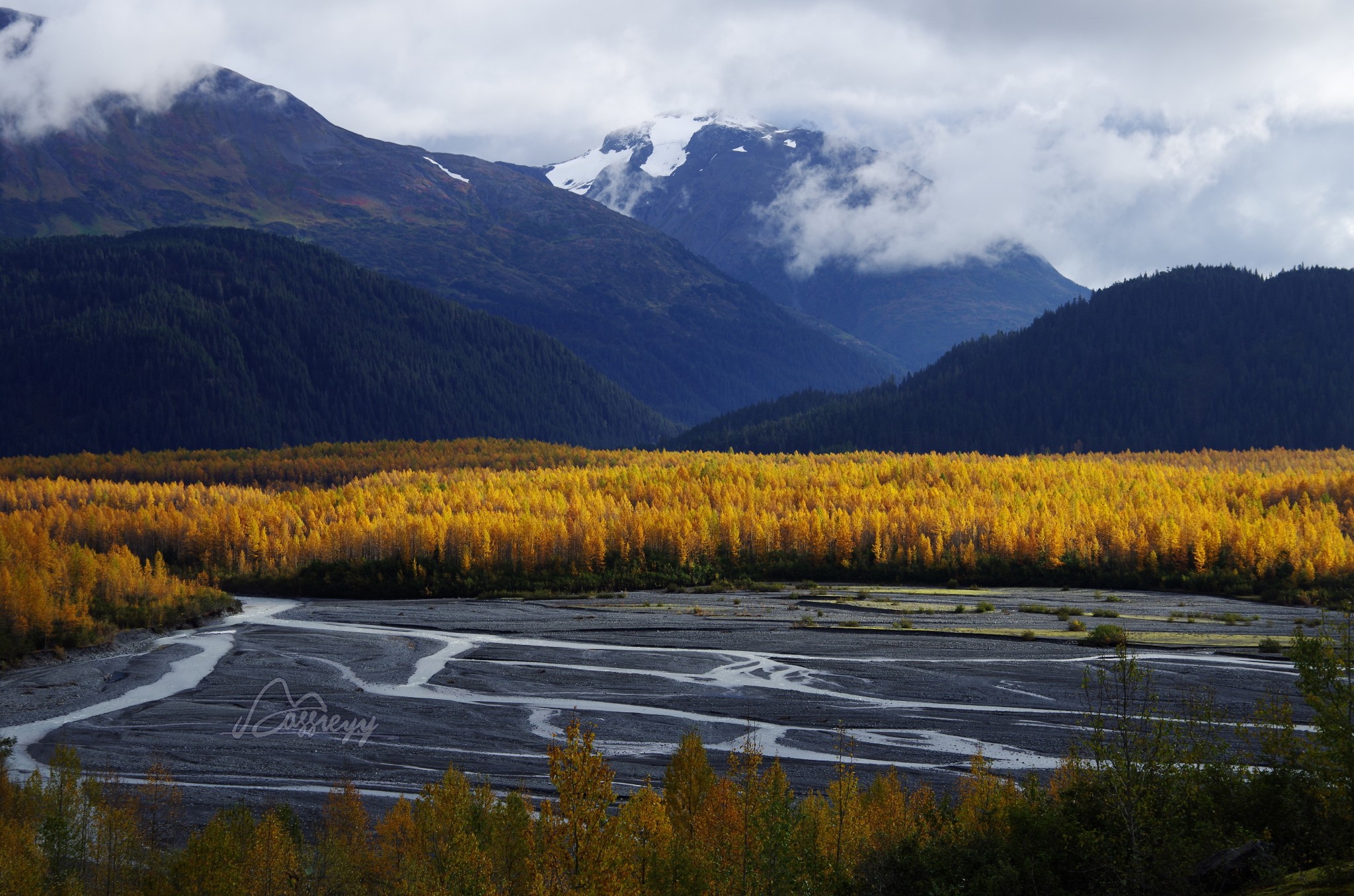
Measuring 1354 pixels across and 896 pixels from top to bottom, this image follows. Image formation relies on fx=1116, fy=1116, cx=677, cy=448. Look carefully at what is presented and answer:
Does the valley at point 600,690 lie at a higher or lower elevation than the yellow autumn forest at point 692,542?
lower

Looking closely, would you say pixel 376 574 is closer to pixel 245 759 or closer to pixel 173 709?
pixel 173 709

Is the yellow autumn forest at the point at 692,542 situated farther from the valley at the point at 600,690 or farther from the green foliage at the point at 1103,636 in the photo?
the green foliage at the point at 1103,636

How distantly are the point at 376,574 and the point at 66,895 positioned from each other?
100839 mm
